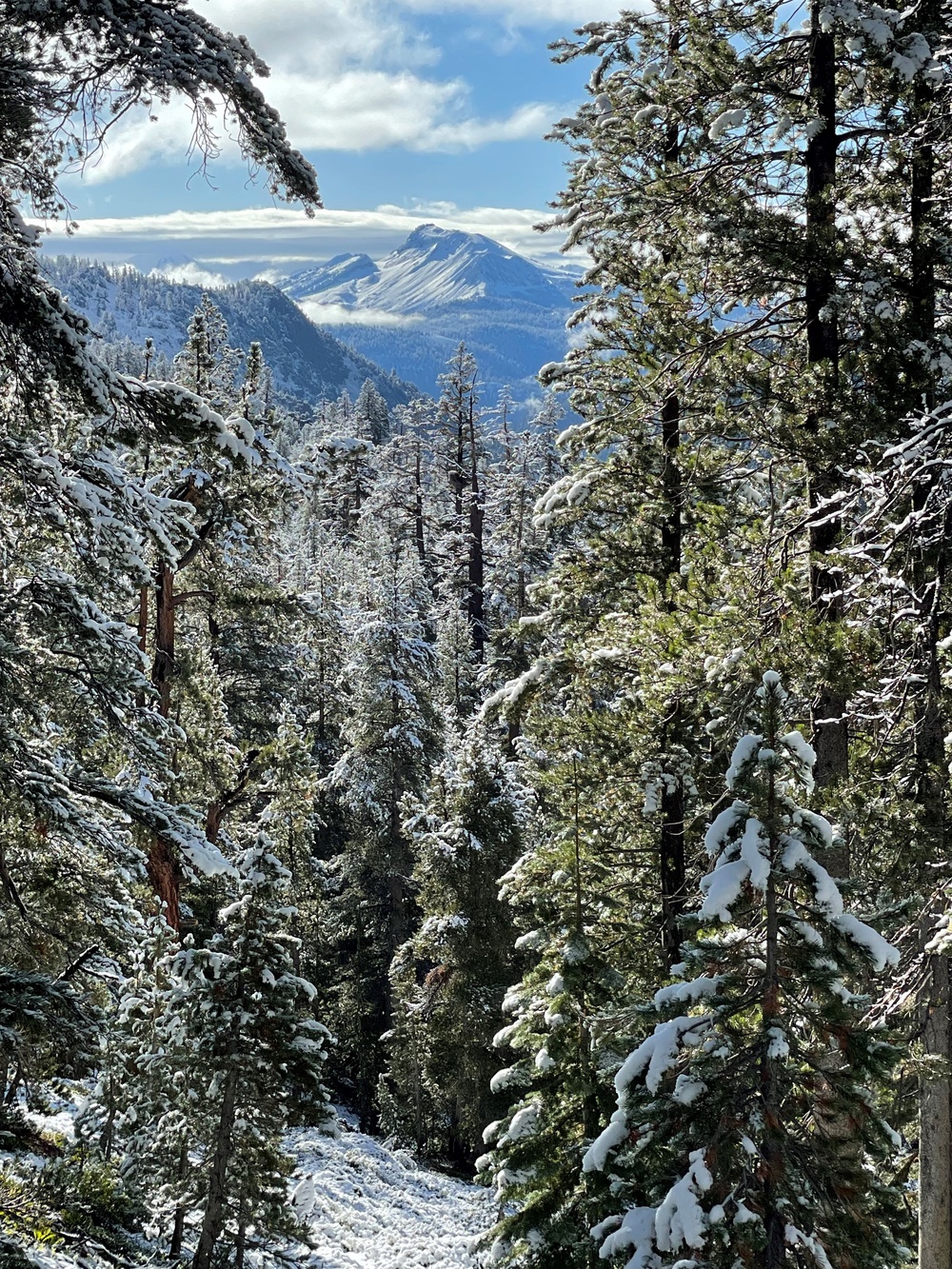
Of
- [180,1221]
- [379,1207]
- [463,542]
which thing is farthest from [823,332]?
[463,542]

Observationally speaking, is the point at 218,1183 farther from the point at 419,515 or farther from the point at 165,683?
the point at 419,515

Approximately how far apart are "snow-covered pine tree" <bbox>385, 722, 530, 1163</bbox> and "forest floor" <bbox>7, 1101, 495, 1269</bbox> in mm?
1697

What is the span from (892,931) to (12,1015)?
7.94 metres

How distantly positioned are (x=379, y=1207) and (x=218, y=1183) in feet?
29.4

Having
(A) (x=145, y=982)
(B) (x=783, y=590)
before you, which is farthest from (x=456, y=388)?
(B) (x=783, y=590)

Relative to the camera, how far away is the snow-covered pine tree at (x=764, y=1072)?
494 cm

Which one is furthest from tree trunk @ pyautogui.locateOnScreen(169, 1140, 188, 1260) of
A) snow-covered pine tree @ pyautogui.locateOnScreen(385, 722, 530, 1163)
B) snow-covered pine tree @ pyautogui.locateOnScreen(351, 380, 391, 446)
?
snow-covered pine tree @ pyautogui.locateOnScreen(351, 380, 391, 446)

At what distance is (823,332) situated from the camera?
329 inches

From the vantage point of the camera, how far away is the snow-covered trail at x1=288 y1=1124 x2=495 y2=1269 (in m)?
15.4

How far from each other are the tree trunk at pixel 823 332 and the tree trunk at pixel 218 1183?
7329mm

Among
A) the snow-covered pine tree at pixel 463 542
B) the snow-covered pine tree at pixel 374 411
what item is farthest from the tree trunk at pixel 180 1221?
the snow-covered pine tree at pixel 374 411

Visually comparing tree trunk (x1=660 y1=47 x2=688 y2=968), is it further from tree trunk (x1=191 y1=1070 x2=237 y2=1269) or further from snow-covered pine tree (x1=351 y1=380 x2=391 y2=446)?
snow-covered pine tree (x1=351 y1=380 x2=391 y2=446)

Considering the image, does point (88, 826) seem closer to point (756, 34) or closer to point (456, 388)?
point (756, 34)

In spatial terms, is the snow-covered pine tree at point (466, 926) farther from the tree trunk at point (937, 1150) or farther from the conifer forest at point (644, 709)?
the tree trunk at point (937, 1150)
